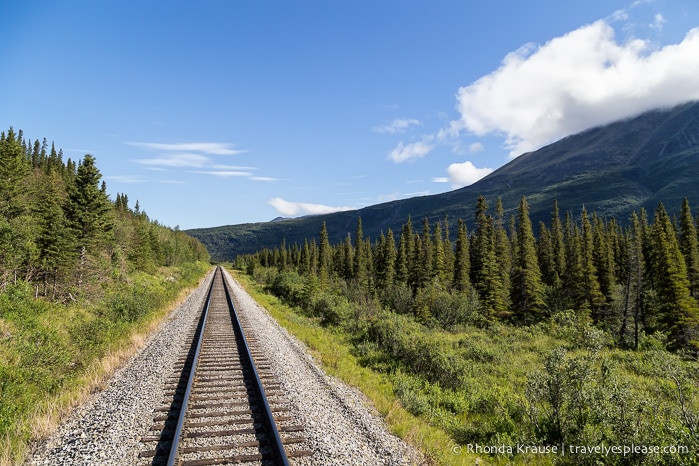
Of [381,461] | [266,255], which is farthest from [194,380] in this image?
[266,255]

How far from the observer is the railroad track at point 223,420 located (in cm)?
566

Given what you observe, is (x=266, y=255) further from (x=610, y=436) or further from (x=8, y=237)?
(x=610, y=436)

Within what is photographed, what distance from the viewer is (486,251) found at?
49625mm

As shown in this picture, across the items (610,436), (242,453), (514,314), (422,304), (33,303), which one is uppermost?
(33,303)

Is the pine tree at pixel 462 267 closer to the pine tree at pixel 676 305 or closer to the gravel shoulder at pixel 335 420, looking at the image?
the pine tree at pixel 676 305

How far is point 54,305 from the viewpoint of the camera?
21.8 metres

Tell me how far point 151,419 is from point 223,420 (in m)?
1.50

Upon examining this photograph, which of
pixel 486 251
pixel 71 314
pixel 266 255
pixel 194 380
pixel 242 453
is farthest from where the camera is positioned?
pixel 266 255

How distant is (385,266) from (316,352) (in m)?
59.4

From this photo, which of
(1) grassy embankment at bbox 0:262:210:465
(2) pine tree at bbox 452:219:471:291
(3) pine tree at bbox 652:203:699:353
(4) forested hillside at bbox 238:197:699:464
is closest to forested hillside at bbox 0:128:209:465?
(1) grassy embankment at bbox 0:262:210:465

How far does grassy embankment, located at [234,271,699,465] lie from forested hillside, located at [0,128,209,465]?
23.3 ft

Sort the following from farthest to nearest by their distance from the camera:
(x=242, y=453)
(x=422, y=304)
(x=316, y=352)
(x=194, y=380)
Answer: (x=422, y=304), (x=316, y=352), (x=194, y=380), (x=242, y=453)

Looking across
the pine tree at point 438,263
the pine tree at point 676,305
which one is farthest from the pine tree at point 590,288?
the pine tree at point 438,263

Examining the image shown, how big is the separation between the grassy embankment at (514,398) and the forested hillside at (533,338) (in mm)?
49
